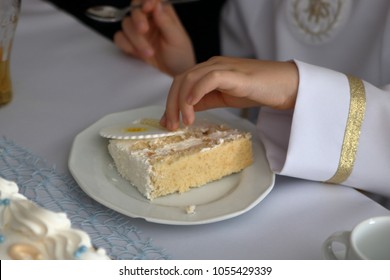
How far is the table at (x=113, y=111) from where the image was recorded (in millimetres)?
768

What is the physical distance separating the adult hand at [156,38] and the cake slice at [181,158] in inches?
15.4

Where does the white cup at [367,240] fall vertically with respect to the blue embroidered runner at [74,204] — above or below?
above

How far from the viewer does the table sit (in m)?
0.77

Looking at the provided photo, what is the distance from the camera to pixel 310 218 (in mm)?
817

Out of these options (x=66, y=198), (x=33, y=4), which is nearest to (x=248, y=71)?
(x=66, y=198)

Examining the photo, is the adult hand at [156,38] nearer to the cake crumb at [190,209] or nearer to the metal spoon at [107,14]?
the metal spoon at [107,14]

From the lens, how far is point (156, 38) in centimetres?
138

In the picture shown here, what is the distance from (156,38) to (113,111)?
34cm

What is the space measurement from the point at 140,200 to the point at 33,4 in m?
0.79

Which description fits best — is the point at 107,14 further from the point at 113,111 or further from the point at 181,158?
the point at 181,158

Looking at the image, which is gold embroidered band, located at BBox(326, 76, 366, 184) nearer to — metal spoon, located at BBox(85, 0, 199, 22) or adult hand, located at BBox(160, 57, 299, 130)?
adult hand, located at BBox(160, 57, 299, 130)

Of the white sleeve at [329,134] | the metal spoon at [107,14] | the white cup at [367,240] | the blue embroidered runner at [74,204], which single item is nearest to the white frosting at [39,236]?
the blue embroidered runner at [74,204]

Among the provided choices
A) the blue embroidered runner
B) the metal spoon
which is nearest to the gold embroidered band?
the blue embroidered runner

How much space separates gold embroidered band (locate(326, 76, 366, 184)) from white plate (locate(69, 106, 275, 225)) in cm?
10
